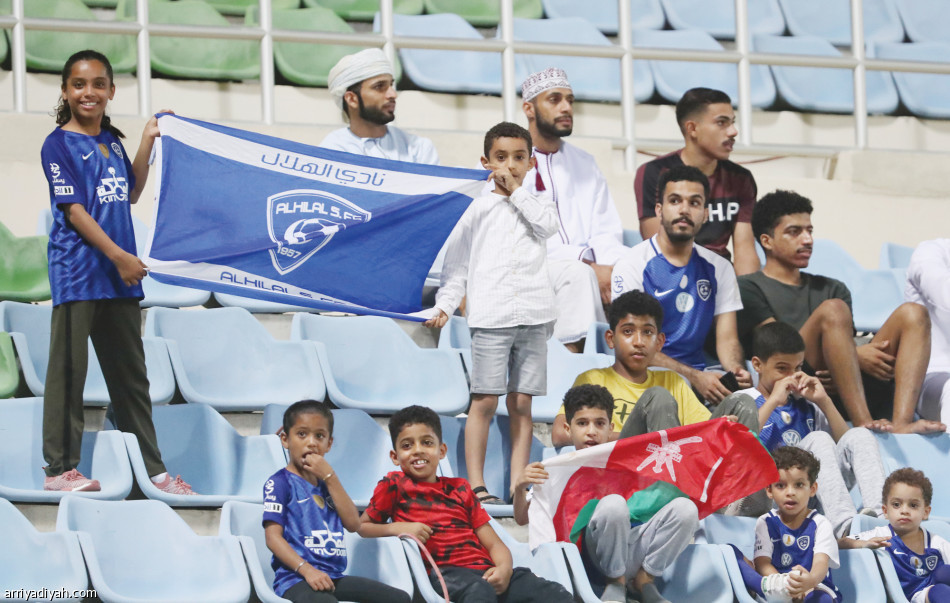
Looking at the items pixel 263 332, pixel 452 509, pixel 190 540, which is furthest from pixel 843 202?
pixel 190 540

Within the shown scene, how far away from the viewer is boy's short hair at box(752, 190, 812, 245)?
5.64 metres

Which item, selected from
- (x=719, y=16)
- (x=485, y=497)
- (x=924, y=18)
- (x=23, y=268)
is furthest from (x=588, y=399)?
(x=924, y=18)

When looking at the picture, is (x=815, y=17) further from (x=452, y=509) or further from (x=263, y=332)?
(x=452, y=509)

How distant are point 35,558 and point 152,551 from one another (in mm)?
320

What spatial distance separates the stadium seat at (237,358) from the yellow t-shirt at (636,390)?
0.88m

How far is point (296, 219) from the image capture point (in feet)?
16.8

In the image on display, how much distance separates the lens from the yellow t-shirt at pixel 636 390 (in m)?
4.77

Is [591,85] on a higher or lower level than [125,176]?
higher

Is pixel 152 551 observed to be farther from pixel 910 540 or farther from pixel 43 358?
pixel 910 540

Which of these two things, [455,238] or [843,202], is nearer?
[455,238]

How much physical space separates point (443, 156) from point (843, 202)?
2.01 metres

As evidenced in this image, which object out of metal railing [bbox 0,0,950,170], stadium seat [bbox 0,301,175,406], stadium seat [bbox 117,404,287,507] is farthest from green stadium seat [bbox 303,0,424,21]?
stadium seat [bbox 117,404,287,507]

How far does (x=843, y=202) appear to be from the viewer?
7.38 m

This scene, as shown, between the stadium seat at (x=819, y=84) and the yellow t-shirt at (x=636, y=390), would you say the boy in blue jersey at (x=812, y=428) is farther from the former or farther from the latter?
the stadium seat at (x=819, y=84)
